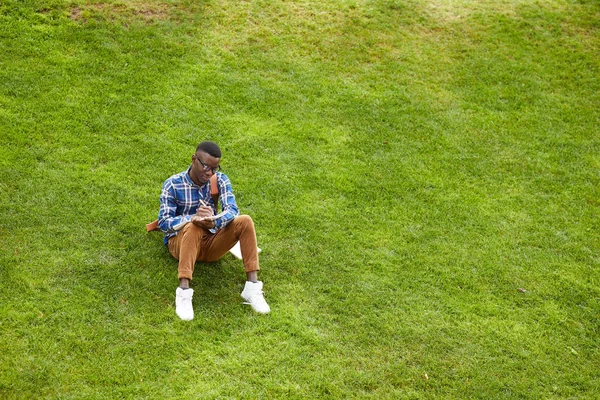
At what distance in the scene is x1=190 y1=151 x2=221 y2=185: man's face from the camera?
734cm

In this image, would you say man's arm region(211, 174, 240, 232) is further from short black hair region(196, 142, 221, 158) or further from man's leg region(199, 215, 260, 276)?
short black hair region(196, 142, 221, 158)

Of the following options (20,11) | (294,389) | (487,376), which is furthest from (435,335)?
(20,11)

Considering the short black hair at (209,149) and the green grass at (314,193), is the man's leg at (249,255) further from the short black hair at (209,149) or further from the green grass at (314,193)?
the short black hair at (209,149)

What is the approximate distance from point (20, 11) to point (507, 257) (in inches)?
392

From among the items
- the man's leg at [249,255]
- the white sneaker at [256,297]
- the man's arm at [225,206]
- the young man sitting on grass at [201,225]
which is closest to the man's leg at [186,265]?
the young man sitting on grass at [201,225]

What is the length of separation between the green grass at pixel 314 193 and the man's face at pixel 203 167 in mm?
1218

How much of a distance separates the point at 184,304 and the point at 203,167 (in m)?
1.55

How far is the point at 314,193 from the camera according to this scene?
9609 mm

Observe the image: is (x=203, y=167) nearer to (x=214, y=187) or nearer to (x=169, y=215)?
(x=214, y=187)

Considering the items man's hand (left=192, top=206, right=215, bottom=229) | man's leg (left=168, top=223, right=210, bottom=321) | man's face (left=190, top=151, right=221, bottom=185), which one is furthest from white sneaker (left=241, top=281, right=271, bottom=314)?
man's face (left=190, top=151, right=221, bottom=185)

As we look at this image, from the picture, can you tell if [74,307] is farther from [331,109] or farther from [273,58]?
[273,58]

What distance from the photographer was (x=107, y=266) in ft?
25.2

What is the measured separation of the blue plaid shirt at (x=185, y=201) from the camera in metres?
7.39

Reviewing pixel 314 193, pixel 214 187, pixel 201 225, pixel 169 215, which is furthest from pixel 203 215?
pixel 314 193
